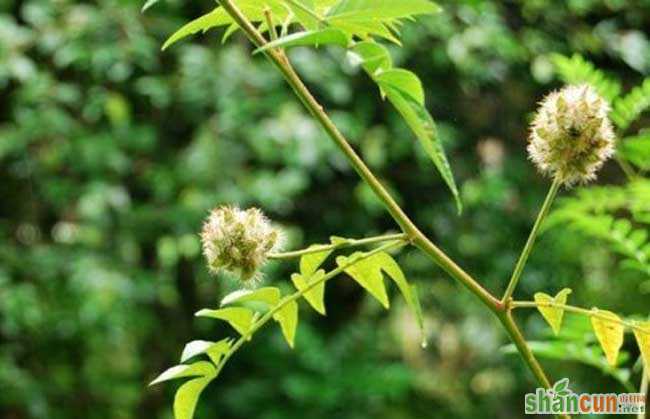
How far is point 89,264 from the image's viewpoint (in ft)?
8.32

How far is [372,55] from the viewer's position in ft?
1.94

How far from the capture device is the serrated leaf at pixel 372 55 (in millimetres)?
581

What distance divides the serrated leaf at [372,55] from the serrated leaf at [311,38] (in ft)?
0.07

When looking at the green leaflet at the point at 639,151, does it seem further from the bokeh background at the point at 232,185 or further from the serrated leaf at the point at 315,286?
the bokeh background at the point at 232,185

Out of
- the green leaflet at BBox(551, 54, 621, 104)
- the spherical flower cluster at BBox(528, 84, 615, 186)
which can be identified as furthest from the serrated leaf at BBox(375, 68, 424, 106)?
the green leaflet at BBox(551, 54, 621, 104)

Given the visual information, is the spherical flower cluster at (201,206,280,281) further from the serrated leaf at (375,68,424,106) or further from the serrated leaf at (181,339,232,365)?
the serrated leaf at (375,68,424,106)

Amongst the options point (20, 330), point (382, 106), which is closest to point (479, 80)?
point (382, 106)

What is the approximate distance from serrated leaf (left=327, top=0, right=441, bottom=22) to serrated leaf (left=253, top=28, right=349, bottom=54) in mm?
39

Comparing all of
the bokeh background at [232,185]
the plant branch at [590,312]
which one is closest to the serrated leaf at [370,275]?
the plant branch at [590,312]

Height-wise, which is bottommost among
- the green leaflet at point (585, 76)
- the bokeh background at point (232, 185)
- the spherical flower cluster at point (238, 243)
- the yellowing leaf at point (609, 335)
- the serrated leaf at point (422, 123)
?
Result: the bokeh background at point (232, 185)

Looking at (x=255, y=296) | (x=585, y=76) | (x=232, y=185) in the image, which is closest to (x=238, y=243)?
(x=255, y=296)

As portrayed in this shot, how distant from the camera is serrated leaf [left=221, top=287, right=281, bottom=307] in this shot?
0.66m

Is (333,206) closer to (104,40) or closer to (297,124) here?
Answer: (297,124)

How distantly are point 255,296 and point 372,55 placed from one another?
178mm
